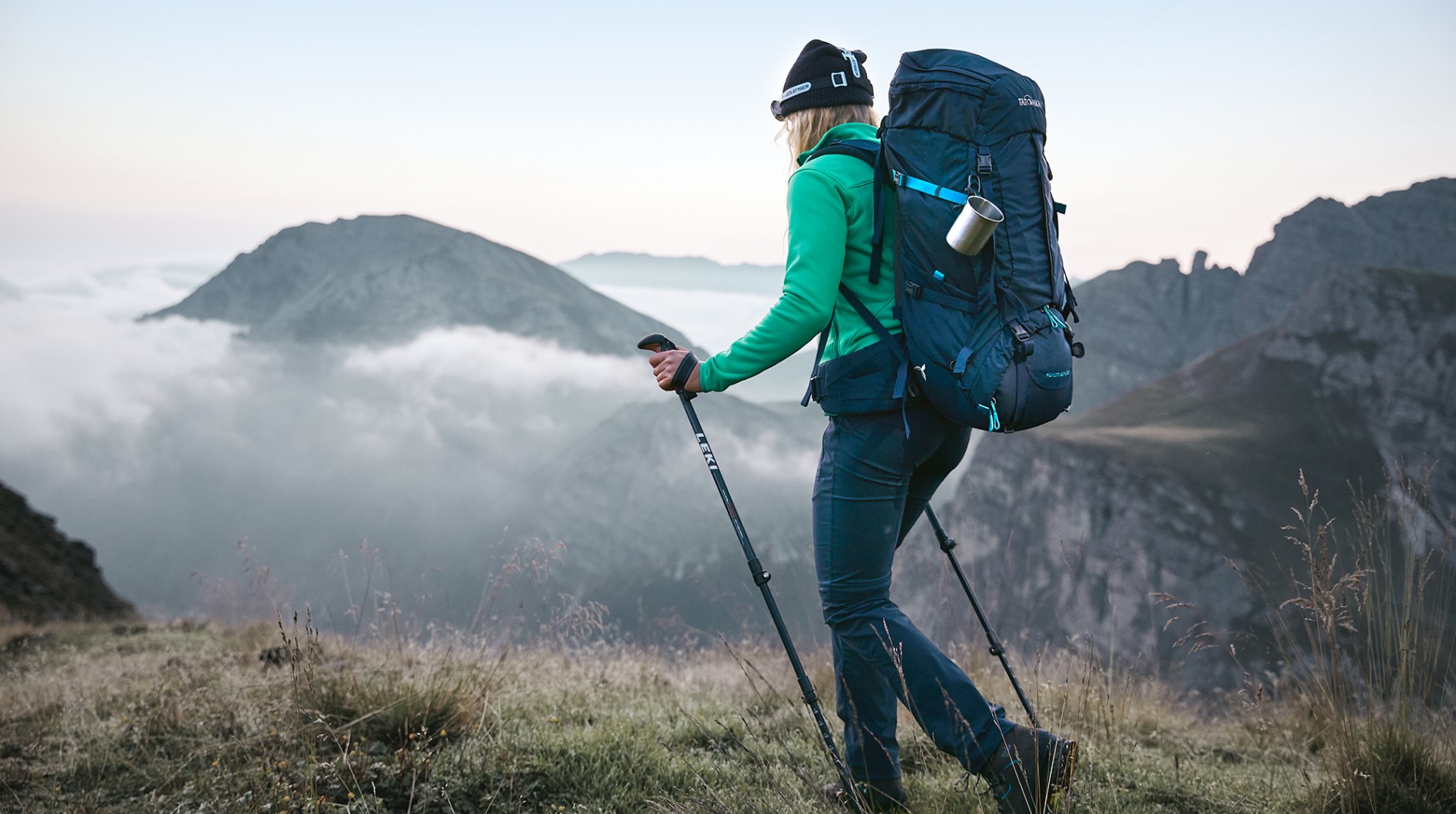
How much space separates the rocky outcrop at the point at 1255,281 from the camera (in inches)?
7126

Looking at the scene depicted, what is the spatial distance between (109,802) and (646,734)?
2.35m

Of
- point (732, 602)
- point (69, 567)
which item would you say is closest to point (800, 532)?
point (69, 567)

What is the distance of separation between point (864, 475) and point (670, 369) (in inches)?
33.4

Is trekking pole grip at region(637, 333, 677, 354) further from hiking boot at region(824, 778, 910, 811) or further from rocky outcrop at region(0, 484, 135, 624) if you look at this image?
rocky outcrop at region(0, 484, 135, 624)

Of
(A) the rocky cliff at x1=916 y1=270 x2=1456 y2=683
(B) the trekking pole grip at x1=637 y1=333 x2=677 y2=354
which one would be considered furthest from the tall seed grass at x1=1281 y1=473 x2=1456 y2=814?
(A) the rocky cliff at x1=916 y1=270 x2=1456 y2=683

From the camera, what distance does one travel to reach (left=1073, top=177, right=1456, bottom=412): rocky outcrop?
594 ft

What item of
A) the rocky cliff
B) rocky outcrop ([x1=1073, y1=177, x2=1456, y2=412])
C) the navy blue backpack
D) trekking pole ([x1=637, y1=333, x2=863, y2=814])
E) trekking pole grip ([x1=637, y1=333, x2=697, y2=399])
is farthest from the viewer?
rocky outcrop ([x1=1073, y1=177, x2=1456, y2=412])

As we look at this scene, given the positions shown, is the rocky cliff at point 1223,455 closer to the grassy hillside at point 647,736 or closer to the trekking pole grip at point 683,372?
the grassy hillside at point 647,736

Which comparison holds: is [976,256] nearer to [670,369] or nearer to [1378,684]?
[670,369]

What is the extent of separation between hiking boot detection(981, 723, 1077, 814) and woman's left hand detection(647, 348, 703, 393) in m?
1.62

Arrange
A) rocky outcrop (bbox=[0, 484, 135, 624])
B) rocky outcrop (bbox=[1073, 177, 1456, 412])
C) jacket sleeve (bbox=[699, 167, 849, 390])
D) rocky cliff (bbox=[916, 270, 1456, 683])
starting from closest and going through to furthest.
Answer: jacket sleeve (bbox=[699, 167, 849, 390]) < rocky outcrop (bbox=[0, 484, 135, 624]) < rocky cliff (bbox=[916, 270, 1456, 683]) < rocky outcrop (bbox=[1073, 177, 1456, 412])

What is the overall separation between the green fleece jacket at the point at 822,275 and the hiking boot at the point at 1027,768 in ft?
4.77

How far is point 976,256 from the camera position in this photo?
9.19 feet

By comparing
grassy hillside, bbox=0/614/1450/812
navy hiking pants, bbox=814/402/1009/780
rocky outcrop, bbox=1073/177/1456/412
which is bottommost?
grassy hillside, bbox=0/614/1450/812
